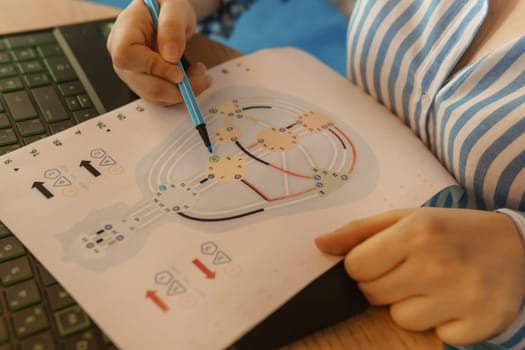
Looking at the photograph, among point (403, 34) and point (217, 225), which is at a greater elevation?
point (403, 34)

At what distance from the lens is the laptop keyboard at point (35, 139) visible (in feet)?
1.04

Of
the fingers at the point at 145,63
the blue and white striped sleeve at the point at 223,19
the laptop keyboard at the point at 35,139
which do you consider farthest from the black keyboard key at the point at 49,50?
the blue and white striped sleeve at the point at 223,19

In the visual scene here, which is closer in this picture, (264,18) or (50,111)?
(50,111)

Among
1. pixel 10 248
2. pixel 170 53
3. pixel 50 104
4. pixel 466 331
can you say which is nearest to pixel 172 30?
pixel 170 53

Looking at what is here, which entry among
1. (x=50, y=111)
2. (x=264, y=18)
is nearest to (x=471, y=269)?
(x=50, y=111)

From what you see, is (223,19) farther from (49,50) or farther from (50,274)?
(50,274)

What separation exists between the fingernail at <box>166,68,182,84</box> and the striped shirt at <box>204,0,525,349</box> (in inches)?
8.3

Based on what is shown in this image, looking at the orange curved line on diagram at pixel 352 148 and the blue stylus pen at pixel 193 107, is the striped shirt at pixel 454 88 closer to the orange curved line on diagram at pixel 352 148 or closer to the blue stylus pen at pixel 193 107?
the orange curved line on diagram at pixel 352 148

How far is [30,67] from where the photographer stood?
524 mm

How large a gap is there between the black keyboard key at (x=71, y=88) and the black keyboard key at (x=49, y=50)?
0.06 meters

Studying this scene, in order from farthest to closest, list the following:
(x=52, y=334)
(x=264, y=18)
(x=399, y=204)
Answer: (x=264, y=18), (x=399, y=204), (x=52, y=334)

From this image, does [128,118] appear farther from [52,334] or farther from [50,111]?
[52,334]

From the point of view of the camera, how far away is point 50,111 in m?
0.48

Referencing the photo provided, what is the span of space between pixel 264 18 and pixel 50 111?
117 centimetres
